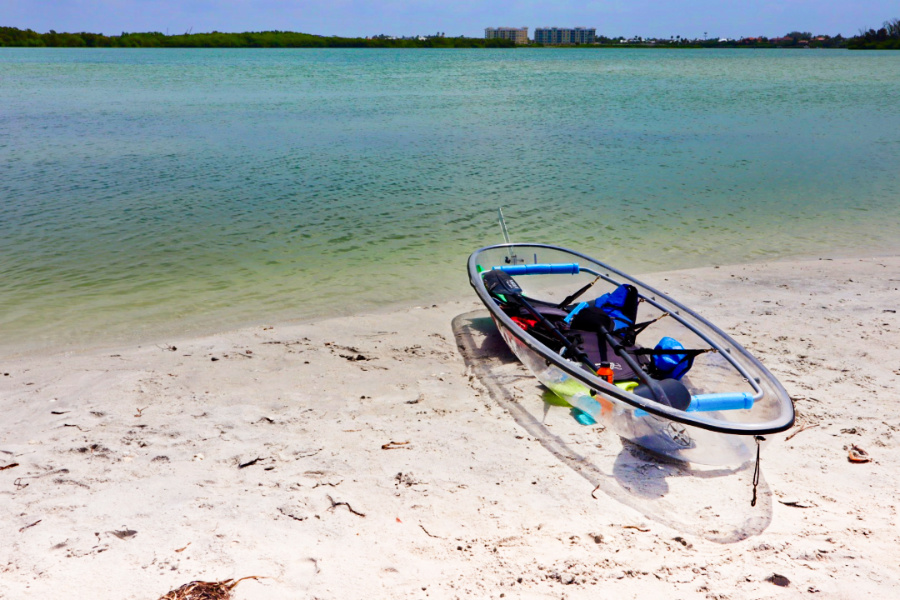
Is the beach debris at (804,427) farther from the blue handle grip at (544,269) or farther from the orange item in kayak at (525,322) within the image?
the blue handle grip at (544,269)

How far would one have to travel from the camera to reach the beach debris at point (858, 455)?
162 inches

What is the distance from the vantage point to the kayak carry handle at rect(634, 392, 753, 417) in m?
4.09

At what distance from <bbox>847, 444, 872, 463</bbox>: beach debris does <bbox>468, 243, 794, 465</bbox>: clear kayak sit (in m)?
0.60

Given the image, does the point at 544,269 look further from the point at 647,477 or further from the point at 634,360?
the point at 647,477

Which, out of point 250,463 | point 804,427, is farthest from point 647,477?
point 250,463

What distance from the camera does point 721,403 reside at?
4.13 metres

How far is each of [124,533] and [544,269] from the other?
483 centimetres

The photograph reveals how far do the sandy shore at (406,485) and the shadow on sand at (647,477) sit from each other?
0.6 inches

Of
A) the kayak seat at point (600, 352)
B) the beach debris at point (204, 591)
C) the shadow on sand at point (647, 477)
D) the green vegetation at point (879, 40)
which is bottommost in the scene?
the shadow on sand at point (647, 477)

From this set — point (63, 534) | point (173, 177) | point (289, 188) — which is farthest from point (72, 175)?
point (63, 534)

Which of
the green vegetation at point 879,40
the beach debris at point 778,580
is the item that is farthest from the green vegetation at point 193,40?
the beach debris at point 778,580

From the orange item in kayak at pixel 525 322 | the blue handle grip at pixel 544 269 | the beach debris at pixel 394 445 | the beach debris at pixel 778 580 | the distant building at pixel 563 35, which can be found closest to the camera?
the beach debris at pixel 778 580

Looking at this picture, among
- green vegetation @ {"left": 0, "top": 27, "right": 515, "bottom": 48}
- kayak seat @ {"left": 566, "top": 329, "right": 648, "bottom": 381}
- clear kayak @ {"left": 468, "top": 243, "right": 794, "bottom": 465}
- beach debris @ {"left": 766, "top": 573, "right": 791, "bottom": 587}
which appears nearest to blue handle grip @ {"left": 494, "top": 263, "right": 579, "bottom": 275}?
clear kayak @ {"left": 468, "top": 243, "right": 794, "bottom": 465}

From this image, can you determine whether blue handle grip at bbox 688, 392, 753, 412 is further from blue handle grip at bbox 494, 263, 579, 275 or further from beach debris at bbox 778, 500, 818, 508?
blue handle grip at bbox 494, 263, 579, 275
